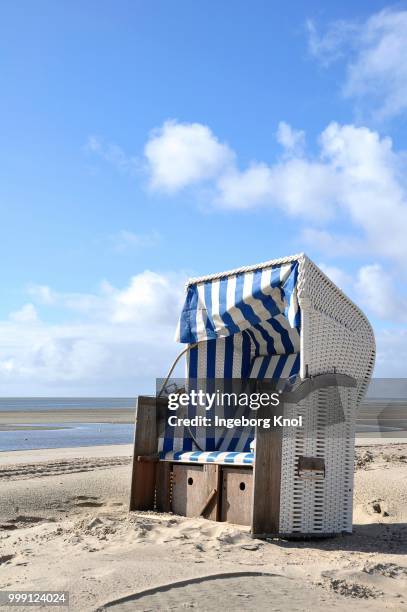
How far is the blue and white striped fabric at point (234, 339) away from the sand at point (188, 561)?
915 mm

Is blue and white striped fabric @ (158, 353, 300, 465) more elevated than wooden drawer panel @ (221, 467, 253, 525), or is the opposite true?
blue and white striped fabric @ (158, 353, 300, 465)

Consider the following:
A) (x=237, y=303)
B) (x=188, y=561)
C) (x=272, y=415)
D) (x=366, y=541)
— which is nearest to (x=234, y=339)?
(x=237, y=303)

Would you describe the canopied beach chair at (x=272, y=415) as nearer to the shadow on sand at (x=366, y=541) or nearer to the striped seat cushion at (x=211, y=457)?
the striped seat cushion at (x=211, y=457)

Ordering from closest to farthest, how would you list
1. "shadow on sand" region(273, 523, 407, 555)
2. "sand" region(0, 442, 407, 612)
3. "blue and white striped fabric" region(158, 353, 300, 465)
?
1. "sand" region(0, 442, 407, 612)
2. "shadow on sand" region(273, 523, 407, 555)
3. "blue and white striped fabric" region(158, 353, 300, 465)

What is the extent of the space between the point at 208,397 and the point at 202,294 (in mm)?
1209

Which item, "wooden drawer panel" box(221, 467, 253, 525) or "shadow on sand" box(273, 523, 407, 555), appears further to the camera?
"wooden drawer panel" box(221, 467, 253, 525)

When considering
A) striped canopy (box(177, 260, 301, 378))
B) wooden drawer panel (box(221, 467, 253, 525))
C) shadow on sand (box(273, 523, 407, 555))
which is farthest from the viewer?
striped canopy (box(177, 260, 301, 378))

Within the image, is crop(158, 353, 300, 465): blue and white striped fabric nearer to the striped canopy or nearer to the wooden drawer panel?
the striped canopy

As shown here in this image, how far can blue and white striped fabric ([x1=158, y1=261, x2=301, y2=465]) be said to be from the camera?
6.27 m

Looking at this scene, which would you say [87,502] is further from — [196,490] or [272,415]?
[272,415]

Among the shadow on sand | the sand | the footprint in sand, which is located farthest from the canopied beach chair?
the footprint in sand

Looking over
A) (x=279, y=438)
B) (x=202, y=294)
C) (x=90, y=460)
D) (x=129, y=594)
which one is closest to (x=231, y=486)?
(x=279, y=438)

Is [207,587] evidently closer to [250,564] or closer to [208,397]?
[250,564]

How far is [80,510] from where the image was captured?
23.7 ft
